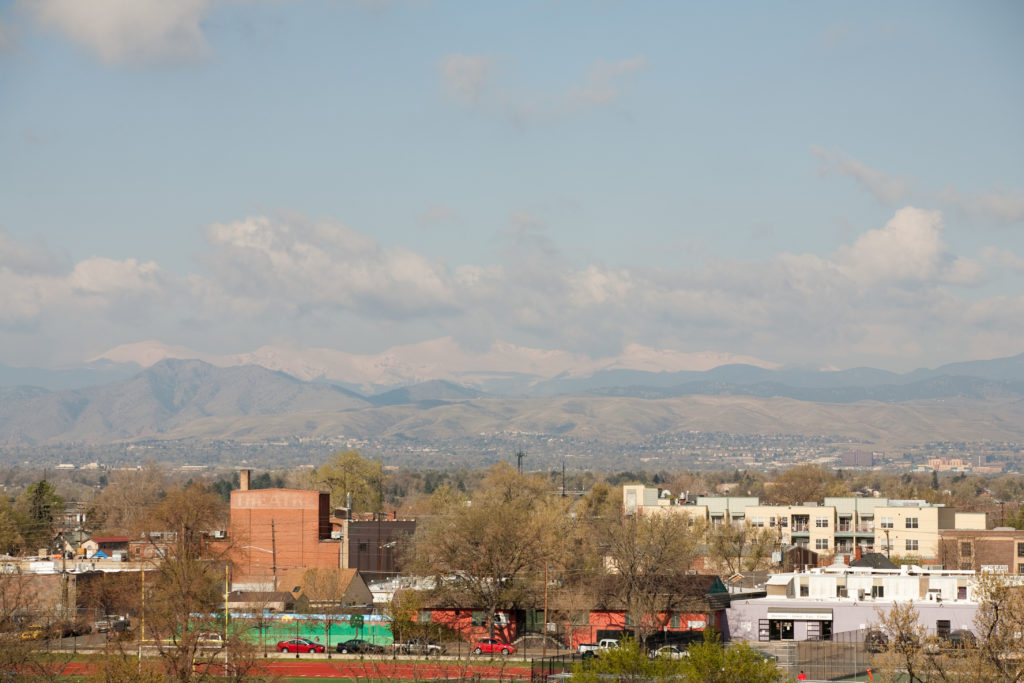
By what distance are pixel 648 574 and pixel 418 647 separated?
14.6 metres

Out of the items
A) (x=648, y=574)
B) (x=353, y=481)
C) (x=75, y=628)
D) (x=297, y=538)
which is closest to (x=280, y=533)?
(x=297, y=538)

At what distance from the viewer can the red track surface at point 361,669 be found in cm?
6438

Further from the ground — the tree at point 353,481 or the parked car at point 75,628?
the tree at point 353,481

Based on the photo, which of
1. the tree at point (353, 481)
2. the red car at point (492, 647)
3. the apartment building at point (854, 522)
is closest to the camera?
the red car at point (492, 647)

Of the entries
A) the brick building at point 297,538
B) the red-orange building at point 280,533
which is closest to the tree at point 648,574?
the brick building at point 297,538

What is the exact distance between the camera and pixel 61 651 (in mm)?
77438

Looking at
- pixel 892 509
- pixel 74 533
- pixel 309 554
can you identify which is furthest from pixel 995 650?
pixel 74 533

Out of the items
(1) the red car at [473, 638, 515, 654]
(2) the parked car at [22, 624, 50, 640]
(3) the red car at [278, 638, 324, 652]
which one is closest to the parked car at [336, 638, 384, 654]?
(3) the red car at [278, 638, 324, 652]

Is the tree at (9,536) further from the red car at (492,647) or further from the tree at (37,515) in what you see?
the red car at (492,647)

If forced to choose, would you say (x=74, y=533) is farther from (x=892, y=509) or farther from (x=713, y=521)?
(x=892, y=509)

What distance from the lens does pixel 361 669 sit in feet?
235

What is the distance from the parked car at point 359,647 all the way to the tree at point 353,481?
86801 millimetres

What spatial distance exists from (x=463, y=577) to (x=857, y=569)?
81.1ft

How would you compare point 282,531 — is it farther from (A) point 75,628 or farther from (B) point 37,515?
(B) point 37,515
